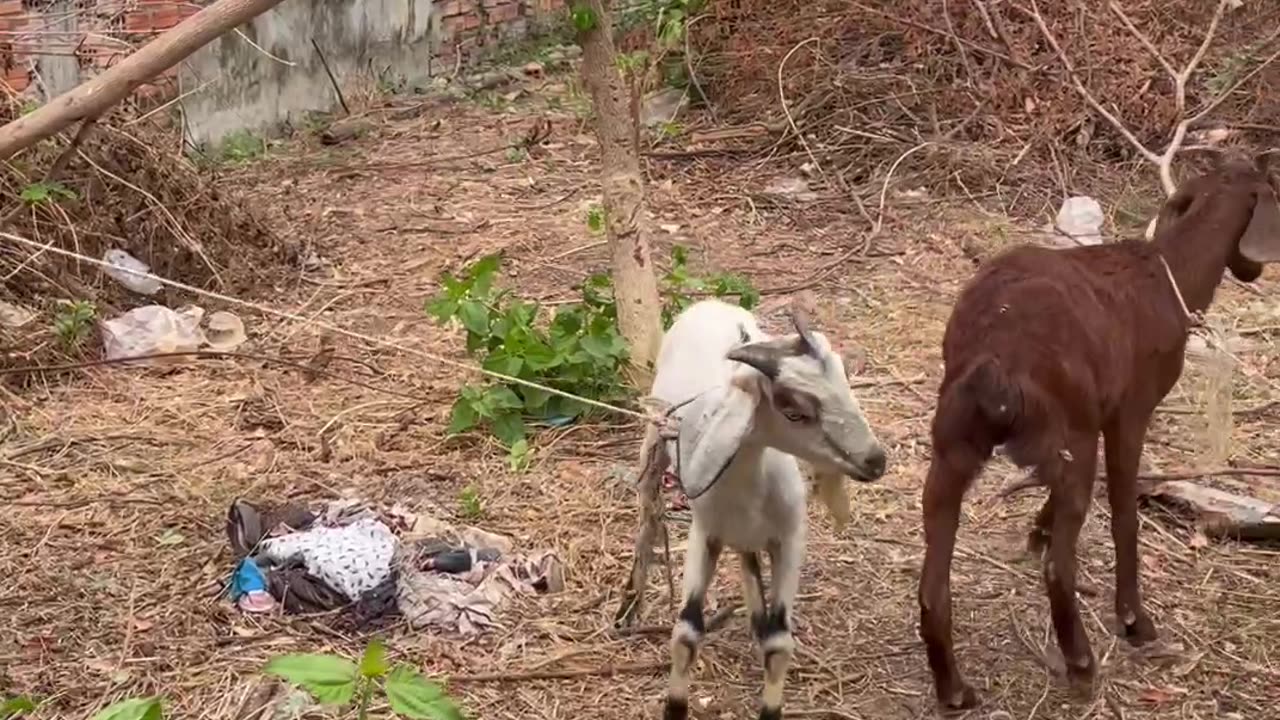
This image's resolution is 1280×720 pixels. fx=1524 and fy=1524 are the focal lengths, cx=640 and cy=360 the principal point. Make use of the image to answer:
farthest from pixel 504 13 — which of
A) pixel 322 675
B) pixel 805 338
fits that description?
pixel 322 675

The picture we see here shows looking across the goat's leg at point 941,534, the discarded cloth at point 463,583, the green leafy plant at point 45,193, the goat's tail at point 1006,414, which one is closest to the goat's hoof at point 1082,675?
the goat's leg at point 941,534

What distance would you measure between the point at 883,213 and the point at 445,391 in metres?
3.23

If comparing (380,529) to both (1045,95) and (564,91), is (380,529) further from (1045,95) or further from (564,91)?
(564,91)

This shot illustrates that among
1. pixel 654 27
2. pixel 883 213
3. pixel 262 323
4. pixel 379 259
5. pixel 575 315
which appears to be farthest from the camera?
pixel 654 27

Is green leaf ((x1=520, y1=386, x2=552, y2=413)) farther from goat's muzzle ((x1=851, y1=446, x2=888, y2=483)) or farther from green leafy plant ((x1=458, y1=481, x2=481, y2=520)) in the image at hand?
goat's muzzle ((x1=851, y1=446, x2=888, y2=483))

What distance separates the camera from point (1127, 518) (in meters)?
4.30

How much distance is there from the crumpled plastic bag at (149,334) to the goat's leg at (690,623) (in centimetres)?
324

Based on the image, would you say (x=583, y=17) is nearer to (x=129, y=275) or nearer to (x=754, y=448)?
(x=754, y=448)

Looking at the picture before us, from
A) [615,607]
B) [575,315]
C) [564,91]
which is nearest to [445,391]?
[575,315]

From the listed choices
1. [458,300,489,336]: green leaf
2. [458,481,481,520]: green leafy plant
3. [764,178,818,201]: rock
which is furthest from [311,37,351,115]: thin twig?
[458,481,481,520]: green leafy plant

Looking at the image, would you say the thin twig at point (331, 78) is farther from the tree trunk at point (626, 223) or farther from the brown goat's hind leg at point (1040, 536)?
the brown goat's hind leg at point (1040, 536)

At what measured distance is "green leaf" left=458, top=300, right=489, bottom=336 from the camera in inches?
219

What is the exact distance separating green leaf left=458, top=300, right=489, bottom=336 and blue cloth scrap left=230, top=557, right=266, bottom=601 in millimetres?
1359

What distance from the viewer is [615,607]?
4543 millimetres
